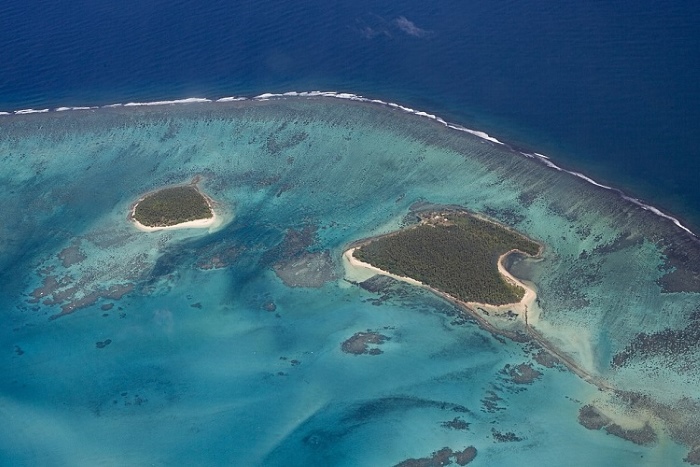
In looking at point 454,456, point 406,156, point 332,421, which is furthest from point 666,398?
point 406,156

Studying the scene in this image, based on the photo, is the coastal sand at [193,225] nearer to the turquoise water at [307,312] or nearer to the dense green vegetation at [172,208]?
the dense green vegetation at [172,208]

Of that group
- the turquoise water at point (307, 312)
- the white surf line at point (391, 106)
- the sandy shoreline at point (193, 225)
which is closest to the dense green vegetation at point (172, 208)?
the sandy shoreline at point (193, 225)

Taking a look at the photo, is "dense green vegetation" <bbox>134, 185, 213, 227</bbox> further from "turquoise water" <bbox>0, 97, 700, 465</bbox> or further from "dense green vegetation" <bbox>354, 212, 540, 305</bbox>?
"dense green vegetation" <bbox>354, 212, 540, 305</bbox>

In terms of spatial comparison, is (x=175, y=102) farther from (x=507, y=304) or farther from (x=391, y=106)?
(x=507, y=304)

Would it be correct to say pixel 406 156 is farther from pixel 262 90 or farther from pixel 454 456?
pixel 454 456

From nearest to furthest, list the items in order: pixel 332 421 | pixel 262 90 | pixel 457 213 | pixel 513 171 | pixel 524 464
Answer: pixel 524 464 → pixel 332 421 → pixel 457 213 → pixel 513 171 → pixel 262 90

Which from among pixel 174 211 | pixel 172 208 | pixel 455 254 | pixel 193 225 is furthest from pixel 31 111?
pixel 455 254

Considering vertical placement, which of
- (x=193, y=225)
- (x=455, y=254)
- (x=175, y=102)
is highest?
(x=175, y=102)
